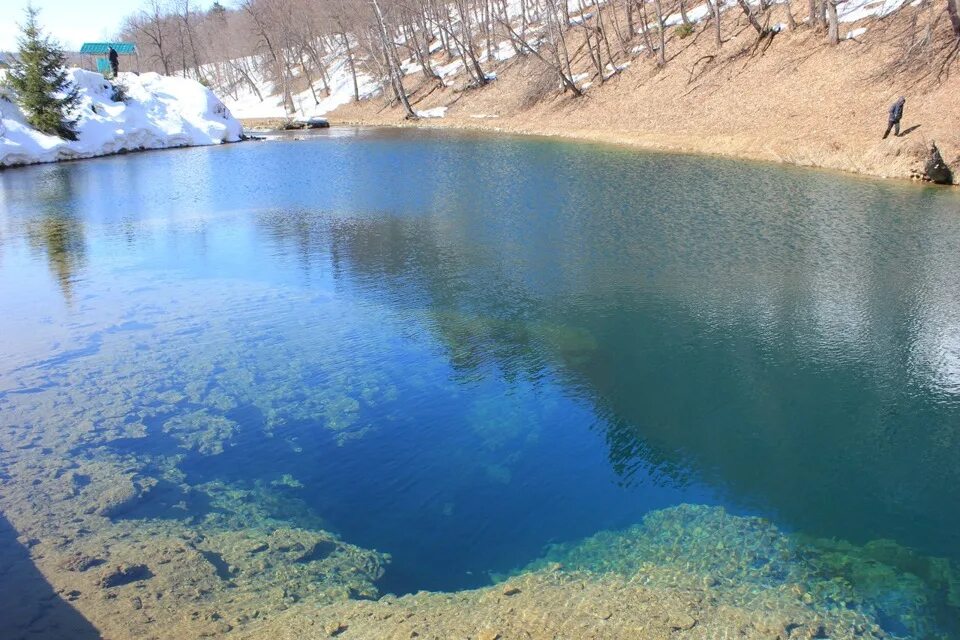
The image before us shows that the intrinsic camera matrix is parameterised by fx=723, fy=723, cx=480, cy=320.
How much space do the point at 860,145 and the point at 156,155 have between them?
35.8 meters

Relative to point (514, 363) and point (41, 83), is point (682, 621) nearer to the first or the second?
point (514, 363)

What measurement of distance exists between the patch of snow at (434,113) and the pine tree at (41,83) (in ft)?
80.8

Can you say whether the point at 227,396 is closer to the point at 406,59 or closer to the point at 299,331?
the point at 299,331

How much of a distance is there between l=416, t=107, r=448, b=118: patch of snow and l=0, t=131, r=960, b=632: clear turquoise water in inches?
1394

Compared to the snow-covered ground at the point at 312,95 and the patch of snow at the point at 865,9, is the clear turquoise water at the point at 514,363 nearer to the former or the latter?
the patch of snow at the point at 865,9

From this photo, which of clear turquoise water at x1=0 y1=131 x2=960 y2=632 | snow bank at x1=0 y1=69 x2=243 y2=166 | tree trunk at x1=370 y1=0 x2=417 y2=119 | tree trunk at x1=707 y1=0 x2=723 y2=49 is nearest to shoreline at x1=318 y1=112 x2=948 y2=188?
clear turquoise water at x1=0 y1=131 x2=960 y2=632

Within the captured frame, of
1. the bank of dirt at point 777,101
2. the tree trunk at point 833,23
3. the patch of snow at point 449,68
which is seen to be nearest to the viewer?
the bank of dirt at point 777,101

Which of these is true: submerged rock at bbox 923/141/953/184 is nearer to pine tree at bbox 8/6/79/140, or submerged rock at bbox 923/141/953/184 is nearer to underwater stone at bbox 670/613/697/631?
underwater stone at bbox 670/613/697/631

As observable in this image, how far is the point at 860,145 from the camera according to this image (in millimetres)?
24641

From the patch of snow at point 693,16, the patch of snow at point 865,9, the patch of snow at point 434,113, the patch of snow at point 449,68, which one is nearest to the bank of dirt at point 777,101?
the patch of snow at point 865,9

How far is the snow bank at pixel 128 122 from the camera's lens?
37.0 meters

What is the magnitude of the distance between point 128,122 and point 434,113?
72.0ft

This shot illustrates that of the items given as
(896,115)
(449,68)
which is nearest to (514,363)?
(896,115)

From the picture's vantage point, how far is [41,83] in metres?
37.3
